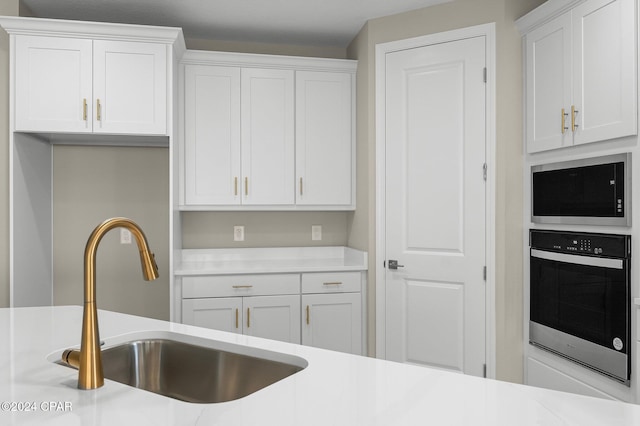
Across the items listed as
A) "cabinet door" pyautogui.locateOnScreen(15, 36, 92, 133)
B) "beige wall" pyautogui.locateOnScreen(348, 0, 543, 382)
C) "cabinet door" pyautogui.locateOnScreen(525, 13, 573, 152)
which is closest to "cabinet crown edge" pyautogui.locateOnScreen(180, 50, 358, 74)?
"cabinet door" pyautogui.locateOnScreen(15, 36, 92, 133)

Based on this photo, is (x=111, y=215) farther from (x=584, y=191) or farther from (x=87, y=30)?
(x=584, y=191)

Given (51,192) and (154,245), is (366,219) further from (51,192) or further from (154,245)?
(51,192)

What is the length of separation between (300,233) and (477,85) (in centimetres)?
173

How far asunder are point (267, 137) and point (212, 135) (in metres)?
0.39

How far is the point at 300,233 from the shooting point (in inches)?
152

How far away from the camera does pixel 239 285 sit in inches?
126

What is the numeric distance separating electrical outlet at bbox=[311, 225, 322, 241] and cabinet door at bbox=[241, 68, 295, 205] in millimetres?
445

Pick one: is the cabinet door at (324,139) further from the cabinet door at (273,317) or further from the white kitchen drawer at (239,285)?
the cabinet door at (273,317)

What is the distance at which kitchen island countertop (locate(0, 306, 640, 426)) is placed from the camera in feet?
2.96

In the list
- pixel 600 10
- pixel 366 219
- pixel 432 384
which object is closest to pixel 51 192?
pixel 366 219

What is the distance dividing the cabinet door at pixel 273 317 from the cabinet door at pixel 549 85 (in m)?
1.80

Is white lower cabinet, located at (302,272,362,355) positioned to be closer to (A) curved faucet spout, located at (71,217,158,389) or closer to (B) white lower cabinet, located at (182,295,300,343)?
(B) white lower cabinet, located at (182,295,300,343)

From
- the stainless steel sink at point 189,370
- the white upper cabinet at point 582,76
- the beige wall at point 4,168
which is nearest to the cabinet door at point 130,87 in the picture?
the beige wall at point 4,168

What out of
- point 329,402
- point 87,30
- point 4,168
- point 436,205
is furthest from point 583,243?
point 4,168
